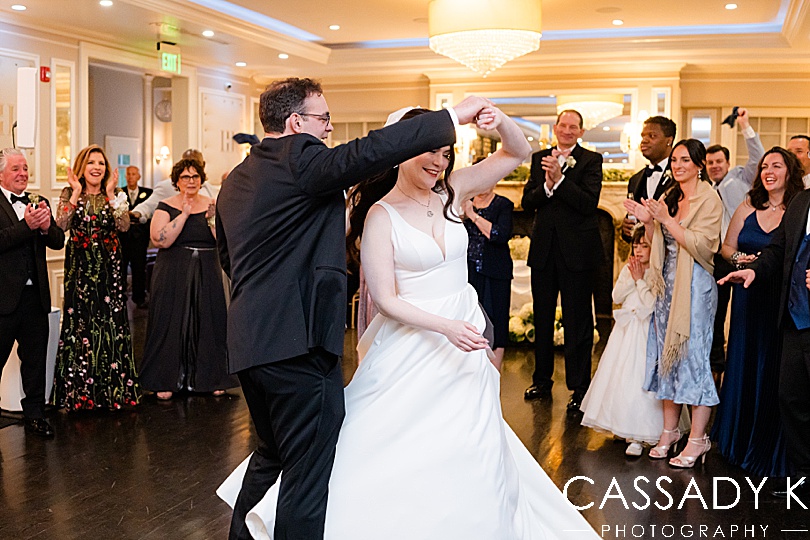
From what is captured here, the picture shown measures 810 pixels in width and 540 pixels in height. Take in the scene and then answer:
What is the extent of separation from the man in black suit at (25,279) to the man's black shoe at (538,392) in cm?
298

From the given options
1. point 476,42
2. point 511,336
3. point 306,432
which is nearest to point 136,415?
point 306,432

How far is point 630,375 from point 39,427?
3240 millimetres

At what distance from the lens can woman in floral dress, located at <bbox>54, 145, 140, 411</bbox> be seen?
5348 millimetres

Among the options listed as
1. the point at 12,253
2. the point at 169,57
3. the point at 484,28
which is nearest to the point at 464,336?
the point at 12,253

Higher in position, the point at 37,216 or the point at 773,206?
the point at 773,206

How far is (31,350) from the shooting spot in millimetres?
5004

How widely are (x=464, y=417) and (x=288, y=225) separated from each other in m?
0.78

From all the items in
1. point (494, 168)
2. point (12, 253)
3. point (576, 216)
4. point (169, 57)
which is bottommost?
point (12, 253)

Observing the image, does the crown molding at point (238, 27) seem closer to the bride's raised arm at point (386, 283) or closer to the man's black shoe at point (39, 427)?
the man's black shoe at point (39, 427)

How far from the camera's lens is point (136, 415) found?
17.8 feet

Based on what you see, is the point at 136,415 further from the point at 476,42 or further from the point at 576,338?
the point at 476,42

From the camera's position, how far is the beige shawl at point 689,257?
4.26 meters

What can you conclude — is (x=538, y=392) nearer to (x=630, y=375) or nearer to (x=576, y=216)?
(x=576, y=216)

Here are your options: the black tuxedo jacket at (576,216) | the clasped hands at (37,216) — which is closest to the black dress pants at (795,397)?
the black tuxedo jacket at (576,216)
